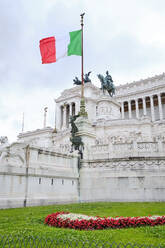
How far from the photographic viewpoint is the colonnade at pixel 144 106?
78.5m

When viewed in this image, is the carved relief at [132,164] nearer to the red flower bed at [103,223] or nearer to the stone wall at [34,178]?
the stone wall at [34,178]

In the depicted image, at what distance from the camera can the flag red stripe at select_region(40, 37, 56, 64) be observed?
24.6 meters

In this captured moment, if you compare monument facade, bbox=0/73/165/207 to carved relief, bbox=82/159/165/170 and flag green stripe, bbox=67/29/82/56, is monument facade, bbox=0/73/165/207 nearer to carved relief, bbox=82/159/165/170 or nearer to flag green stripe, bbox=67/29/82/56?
carved relief, bbox=82/159/165/170

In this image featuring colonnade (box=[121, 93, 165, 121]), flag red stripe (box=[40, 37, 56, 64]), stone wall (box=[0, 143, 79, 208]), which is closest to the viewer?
stone wall (box=[0, 143, 79, 208])

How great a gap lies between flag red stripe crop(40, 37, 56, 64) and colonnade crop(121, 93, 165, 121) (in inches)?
2259

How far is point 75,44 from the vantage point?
24266 mm

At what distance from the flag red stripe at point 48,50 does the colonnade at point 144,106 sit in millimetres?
57367

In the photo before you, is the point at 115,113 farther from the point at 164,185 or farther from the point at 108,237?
the point at 108,237

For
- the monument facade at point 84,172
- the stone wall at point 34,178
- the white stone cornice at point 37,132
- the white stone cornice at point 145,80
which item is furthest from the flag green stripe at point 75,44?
the white stone cornice at point 145,80

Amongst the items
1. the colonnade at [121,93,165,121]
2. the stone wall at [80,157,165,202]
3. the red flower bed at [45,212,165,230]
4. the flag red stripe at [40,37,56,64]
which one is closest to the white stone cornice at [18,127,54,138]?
the colonnade at [121,93,165,121]

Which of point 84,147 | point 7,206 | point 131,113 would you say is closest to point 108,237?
point 7,206

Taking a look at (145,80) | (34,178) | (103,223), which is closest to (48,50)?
(34,178)

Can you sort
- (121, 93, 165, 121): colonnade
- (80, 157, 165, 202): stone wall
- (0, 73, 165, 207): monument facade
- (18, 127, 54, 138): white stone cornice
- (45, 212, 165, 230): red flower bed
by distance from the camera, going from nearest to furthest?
(45, 212, 165, 230): red flower bed → (0, 73, 165, 207): monument facade → (80, 157, 165, 202): stone wall → (18, 127, 54, 138): white stone cornice → (121, 93, 165, 121): colonnade

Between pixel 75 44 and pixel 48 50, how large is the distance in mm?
3267
